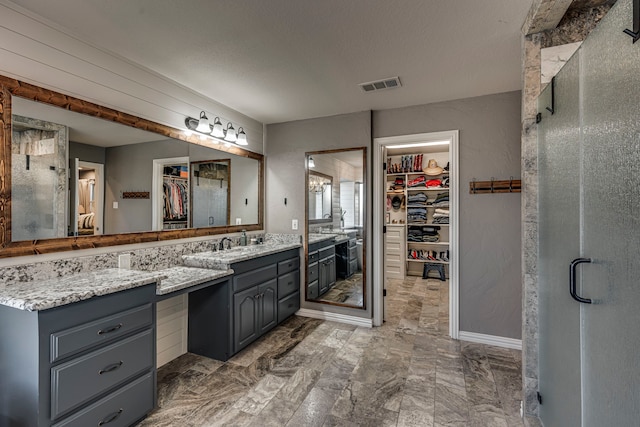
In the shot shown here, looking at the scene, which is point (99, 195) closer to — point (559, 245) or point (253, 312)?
point (253, 312)

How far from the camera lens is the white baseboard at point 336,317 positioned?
11.0 feet

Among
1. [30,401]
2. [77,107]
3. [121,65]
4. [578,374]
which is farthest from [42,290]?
[578,374]

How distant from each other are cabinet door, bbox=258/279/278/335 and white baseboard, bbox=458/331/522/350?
1938mm

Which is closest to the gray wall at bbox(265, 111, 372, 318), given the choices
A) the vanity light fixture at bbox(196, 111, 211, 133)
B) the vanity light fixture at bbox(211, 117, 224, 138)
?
the vanity light fixture at bbox(211, 117, 224, 138)

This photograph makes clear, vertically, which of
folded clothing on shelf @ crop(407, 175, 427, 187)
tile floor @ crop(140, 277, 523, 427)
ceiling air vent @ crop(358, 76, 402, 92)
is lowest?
tile floor @ crop(140, 277, 523, 427)

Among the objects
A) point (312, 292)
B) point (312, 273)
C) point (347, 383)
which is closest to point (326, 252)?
point (312, 273)

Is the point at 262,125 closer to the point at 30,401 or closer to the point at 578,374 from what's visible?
the point at 30,401

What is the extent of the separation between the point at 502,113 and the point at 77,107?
3512 millimetres

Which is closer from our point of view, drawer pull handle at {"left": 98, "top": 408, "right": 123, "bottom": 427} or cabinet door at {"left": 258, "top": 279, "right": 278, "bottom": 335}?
drawer pull handle at {"left": 98, "top": 408, "right": 123, "bottom": 427}

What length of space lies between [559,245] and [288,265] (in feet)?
8.39

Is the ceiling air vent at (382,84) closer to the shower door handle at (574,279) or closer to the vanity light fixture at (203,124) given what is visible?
the vanity light fixture at (203,124)

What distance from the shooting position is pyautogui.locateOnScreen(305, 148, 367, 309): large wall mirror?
3.45 meters

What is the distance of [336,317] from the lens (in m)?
3.51

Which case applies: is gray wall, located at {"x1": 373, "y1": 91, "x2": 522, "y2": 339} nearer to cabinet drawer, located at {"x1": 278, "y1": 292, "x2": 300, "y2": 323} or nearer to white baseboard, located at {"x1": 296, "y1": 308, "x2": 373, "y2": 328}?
white baseboard, located at {"x1": 296, "y1": 308, "x2": 373, "y2": 328}
